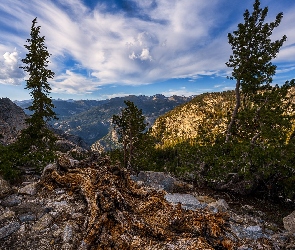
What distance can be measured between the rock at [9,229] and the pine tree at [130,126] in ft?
71.0

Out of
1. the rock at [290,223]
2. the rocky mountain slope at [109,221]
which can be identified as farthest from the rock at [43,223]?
the rock at [290,223]

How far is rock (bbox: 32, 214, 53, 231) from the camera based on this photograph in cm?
853

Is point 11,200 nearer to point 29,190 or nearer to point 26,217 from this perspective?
point 29,190

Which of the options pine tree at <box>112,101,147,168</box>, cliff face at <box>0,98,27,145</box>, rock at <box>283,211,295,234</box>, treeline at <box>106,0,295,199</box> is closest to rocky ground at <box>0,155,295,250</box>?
rock at <box>283,211,295,234</box>

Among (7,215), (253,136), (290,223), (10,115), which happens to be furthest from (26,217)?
(10,115)

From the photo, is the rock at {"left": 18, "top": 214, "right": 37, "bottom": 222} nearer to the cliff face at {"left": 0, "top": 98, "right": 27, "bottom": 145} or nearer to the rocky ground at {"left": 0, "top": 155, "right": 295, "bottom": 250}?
the rocky ground at {"left": 0, "top": 155, "right": 295, "bottom": 250}

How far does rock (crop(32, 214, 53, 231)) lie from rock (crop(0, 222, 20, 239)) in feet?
2.13

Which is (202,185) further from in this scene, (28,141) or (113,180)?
(28,141)

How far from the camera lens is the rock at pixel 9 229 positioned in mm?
8001

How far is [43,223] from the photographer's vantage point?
882cm

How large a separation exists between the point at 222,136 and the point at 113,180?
1396 cm

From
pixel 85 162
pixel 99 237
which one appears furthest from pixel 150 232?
pixel 85 162

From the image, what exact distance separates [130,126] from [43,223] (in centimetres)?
2188

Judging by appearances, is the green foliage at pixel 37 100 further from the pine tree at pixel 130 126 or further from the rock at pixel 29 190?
the rock at pixel 29 190
